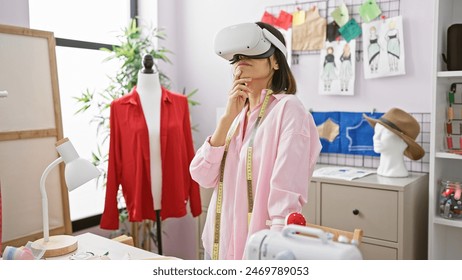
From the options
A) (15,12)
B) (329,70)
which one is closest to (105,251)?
(15,12)

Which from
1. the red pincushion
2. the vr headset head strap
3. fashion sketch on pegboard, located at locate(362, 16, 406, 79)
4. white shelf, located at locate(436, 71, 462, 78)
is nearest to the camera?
the red pincushion

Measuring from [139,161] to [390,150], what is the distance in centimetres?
143

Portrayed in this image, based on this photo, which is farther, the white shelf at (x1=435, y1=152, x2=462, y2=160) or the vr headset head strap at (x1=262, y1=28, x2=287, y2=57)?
the white shelf at (x1=435, y1=152, x2=462, y2=160)

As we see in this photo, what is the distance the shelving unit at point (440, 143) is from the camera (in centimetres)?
242

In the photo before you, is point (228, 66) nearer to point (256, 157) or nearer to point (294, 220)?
point (256, 157)

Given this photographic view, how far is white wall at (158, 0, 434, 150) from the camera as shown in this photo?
2.78 meters

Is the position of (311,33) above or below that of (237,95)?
above

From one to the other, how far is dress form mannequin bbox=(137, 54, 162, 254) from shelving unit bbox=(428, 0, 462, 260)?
1.51 meters

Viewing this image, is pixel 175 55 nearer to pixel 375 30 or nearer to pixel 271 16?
pixel 271 16

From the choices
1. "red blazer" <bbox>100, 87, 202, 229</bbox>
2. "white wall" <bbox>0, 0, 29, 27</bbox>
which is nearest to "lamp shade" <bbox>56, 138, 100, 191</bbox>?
"red blazer" <bbox>100, 87, 202, 229</bbox>

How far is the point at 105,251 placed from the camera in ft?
5.62

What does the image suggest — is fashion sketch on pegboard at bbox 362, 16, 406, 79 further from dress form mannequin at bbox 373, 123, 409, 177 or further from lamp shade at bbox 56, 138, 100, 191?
lamp shade at bbox 56, 138, 100, 191

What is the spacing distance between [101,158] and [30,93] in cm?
97

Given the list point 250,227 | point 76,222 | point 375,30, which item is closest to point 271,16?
point 375,30
